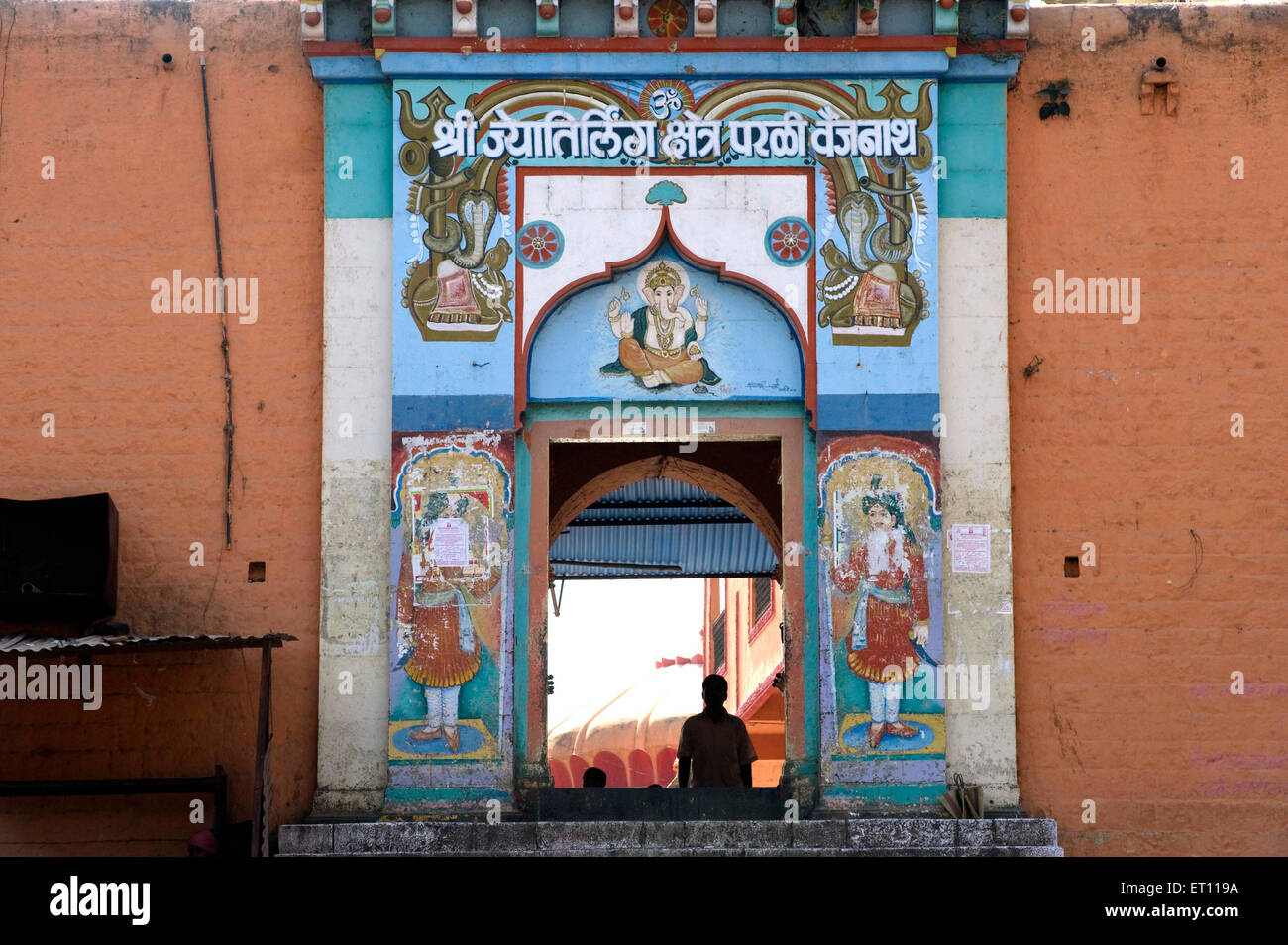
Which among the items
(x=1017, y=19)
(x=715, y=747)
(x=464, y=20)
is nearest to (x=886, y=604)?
(x=715, y=747)

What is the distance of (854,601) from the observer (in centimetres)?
1162

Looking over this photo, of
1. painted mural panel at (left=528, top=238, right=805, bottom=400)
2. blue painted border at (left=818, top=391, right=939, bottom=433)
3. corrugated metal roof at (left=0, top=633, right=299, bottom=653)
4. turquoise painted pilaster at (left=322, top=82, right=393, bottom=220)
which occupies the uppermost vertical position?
turquoise painted pilaster at (left=322, top=82, right=393, bottom=220)

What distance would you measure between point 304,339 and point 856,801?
4877 millimetres

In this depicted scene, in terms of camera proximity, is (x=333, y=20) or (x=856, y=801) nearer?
(x=856, y=801)

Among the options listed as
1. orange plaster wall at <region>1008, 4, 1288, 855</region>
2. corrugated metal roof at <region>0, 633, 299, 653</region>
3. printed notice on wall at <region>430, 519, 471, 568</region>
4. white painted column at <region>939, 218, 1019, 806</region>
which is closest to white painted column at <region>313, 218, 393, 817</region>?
printed notice on wall at <region>430, 519, 471, 568</region>

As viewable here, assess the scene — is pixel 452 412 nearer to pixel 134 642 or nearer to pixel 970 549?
pixel 134 642

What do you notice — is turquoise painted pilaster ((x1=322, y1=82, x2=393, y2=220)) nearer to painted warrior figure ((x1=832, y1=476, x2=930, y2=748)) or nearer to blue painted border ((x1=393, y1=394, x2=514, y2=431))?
blue painted border ((x1=393, y1=394, x2=514, y2=431))

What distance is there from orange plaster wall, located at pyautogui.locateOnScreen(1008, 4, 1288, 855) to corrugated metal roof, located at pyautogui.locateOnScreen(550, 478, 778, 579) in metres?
6.25

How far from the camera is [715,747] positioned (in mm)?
12484

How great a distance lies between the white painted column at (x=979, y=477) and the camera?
11602 mm

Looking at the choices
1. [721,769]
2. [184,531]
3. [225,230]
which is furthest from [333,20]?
[721,769]

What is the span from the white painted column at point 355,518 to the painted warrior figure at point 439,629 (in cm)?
20

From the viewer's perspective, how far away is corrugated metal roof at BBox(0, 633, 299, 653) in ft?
34.8

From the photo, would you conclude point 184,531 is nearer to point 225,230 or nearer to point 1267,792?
point 225,230
